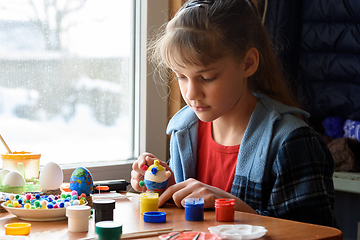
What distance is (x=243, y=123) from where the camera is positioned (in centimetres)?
133

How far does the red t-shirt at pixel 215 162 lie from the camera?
1.32 metres

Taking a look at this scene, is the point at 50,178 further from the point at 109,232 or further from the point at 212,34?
the point at 212,34

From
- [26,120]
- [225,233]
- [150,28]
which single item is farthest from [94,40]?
[225,233]

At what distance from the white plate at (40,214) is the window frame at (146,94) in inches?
33.5

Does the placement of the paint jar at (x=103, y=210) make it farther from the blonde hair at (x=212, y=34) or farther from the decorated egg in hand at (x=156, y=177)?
the blonde hair at (x=212, y=34)

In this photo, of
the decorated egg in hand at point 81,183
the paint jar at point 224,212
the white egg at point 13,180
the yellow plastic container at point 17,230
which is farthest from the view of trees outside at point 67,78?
the paint jar at point 224,212

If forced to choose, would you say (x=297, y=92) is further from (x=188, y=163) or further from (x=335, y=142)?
(x=188, y=163)

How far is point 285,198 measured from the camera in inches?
42.3

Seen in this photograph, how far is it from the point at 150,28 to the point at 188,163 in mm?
667

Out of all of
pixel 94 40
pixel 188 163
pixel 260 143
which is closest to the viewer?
pixel 260 143

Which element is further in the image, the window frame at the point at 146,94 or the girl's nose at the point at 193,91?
the window frame at the point at 146,94

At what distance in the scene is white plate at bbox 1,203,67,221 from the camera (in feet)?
2.88

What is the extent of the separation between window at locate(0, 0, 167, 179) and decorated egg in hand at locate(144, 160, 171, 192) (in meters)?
0.64

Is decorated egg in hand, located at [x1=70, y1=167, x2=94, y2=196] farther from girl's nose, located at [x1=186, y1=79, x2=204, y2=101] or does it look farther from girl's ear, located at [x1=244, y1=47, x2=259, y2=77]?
girl's ear, located at [x1=244, y1=47, x2=259, y2=77]
